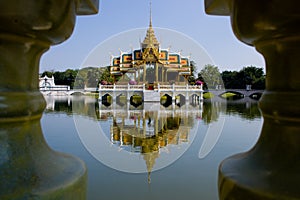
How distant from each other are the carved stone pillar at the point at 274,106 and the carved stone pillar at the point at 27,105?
0.84ft

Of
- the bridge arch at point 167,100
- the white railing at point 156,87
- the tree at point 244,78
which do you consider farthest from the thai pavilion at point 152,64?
the tree at point 244,78

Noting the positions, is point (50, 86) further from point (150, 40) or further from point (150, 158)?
point (150, 158)

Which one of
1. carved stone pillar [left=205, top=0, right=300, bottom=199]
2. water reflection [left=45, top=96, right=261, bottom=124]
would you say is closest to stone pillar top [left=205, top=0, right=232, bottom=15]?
carved stone pillar [left=205, top=0, right=300, bottom=199]

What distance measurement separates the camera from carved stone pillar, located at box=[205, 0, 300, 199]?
1.10 ft

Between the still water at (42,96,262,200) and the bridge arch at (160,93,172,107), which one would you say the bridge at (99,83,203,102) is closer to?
the bridge arch at (160,93,172,107)

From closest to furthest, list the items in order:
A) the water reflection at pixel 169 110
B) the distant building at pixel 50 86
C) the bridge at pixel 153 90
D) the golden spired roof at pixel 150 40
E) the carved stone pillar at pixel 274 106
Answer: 1. the carved stone pillar at pixel 274 106
2. the water reflection at pixel 169 110
3. the bridge at pixel 153 90
4. the golden spired roof at pixel 150 40
5. the distant building at pixel 50 86

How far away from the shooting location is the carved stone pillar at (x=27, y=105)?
34 centimetres

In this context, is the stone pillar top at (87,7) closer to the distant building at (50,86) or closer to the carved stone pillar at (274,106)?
the carved stone pillar at (274,106)

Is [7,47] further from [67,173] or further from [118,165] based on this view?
[118,165]

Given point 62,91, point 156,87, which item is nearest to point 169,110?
point 156,87

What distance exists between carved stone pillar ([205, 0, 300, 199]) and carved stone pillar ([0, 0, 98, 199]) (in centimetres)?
26

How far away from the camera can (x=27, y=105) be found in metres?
0.37

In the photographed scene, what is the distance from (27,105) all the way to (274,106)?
36 centimetres

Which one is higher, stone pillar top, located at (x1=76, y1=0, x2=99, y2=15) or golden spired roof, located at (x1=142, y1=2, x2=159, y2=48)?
golden spired roof, located at (x1=142, y1=2, x2=159, y2=48)
